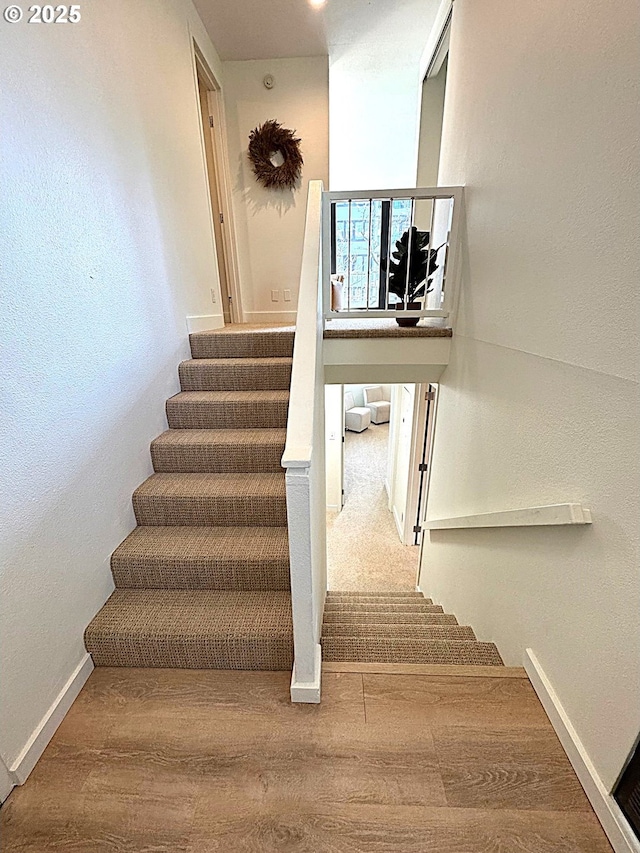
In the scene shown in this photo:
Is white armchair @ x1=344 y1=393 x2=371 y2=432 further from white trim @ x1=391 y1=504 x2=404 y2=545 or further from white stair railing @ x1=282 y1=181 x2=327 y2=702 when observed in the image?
white stair railing @ x1=282 y1=181 x2=327 y2=702

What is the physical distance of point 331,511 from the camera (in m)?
5.12

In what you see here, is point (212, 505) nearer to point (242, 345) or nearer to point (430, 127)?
point (242, 345)

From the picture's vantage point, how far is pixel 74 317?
59.7 inches

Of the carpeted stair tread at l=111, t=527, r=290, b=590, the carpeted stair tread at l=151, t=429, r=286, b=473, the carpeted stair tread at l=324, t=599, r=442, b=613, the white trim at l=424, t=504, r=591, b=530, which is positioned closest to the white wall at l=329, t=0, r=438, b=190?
the carpeted stair tread at l=151, t=429, r=286, b=473

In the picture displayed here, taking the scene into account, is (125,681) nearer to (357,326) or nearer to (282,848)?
(282,848)

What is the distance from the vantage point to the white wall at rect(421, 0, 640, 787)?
954mm

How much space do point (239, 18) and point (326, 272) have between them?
223cm

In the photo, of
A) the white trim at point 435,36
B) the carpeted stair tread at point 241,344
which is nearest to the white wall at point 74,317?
the carpeted stair tread at point 241,344

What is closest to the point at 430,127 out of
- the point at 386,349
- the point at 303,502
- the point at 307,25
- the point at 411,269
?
the point at 307,25

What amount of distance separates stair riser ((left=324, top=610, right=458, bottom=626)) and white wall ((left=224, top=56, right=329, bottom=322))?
3.06m

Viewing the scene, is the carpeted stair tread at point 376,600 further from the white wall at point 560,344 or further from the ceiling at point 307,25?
the ceiling at point 307,25

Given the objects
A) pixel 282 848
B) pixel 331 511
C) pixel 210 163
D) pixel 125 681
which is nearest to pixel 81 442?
pixel 125 681

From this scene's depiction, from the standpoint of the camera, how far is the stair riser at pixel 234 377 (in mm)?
2482

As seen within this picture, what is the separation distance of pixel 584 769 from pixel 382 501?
4.46m
